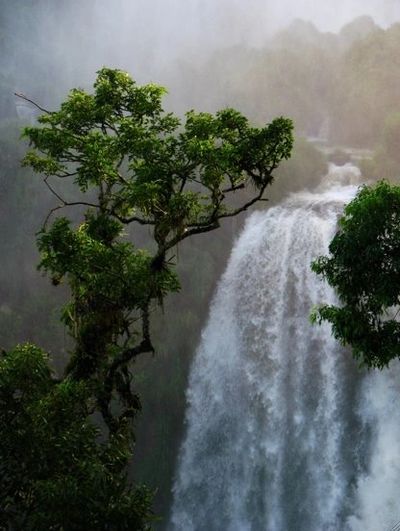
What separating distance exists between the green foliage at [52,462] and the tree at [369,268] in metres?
4.30

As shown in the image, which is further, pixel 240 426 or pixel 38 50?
pixel 38 50

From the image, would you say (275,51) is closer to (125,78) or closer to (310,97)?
(310,97)

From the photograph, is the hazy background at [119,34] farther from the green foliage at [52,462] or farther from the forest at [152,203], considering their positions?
the green foliage at [52,462]

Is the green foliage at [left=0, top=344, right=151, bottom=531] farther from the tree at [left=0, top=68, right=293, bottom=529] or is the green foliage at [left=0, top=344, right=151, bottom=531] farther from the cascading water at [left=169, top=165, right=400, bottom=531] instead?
the cascading water at [left=169, top=165, right=400, bottom=531]

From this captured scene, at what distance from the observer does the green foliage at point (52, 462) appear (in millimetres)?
5559

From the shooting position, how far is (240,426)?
20859 mm

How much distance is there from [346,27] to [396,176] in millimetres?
28572

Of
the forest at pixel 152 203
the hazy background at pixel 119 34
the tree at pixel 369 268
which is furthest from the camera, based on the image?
the hazy background at pixel 119 34

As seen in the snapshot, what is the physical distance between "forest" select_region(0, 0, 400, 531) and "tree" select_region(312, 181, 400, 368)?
3 cm

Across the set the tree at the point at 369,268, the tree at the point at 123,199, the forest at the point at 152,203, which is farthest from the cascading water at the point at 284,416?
the tree at the point at 123,199

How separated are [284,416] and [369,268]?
1276cm

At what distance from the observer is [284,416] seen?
20000 mm

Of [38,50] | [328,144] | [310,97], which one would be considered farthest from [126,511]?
[38,50]

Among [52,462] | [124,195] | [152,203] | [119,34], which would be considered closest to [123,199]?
[124,195]
